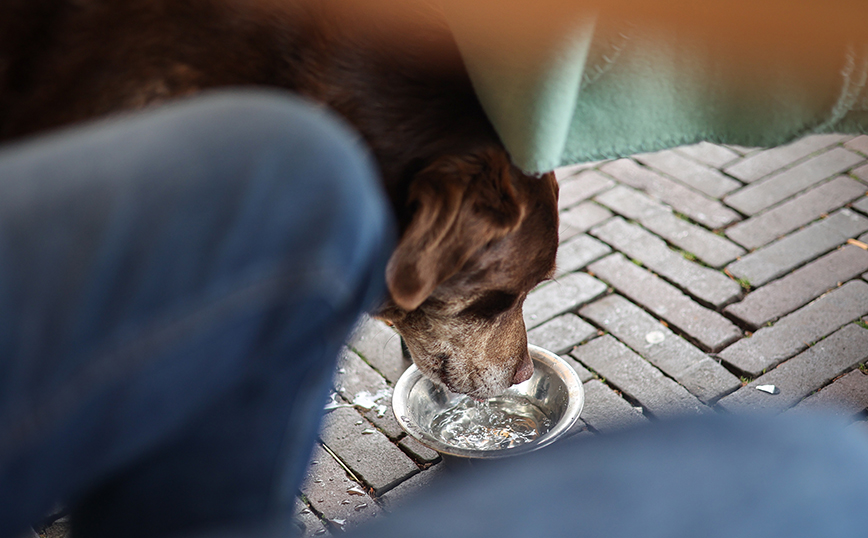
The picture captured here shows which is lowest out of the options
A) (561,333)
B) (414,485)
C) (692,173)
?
(414,485)

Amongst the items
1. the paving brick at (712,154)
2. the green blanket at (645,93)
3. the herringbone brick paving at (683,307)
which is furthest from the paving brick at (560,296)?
the green blanket at (645,93)

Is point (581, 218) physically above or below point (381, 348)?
above

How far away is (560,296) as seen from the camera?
12.7ft

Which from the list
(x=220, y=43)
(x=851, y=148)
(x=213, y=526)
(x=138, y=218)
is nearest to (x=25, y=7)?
(x=220, y=43)

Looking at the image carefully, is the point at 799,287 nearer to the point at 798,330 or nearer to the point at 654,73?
the point at 798,330

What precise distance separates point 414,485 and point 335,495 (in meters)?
0.31

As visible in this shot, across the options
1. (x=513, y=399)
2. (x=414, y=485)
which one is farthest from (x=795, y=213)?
(x=414, y=485)

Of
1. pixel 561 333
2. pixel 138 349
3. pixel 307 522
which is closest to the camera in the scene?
pixel 138 349

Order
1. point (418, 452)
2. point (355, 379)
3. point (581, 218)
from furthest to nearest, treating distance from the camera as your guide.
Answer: point (581, 218), point (355, 379), point (418, 452)

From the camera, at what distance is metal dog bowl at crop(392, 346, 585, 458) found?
2.87 meters

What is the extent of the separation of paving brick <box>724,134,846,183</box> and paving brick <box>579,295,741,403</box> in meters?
1.40

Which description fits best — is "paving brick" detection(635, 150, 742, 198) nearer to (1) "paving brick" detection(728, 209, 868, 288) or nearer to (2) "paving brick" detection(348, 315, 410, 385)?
(1) "paving brick" detection(728, 209, 868, 288)

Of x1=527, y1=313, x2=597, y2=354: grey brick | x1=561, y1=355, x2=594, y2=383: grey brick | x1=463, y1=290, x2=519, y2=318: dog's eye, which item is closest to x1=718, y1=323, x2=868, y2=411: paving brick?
x1=561, y1=355, x2=594, y2=383: grey brick

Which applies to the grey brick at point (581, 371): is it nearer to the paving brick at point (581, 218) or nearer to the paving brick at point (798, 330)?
the paving brick at point (798, 330)
